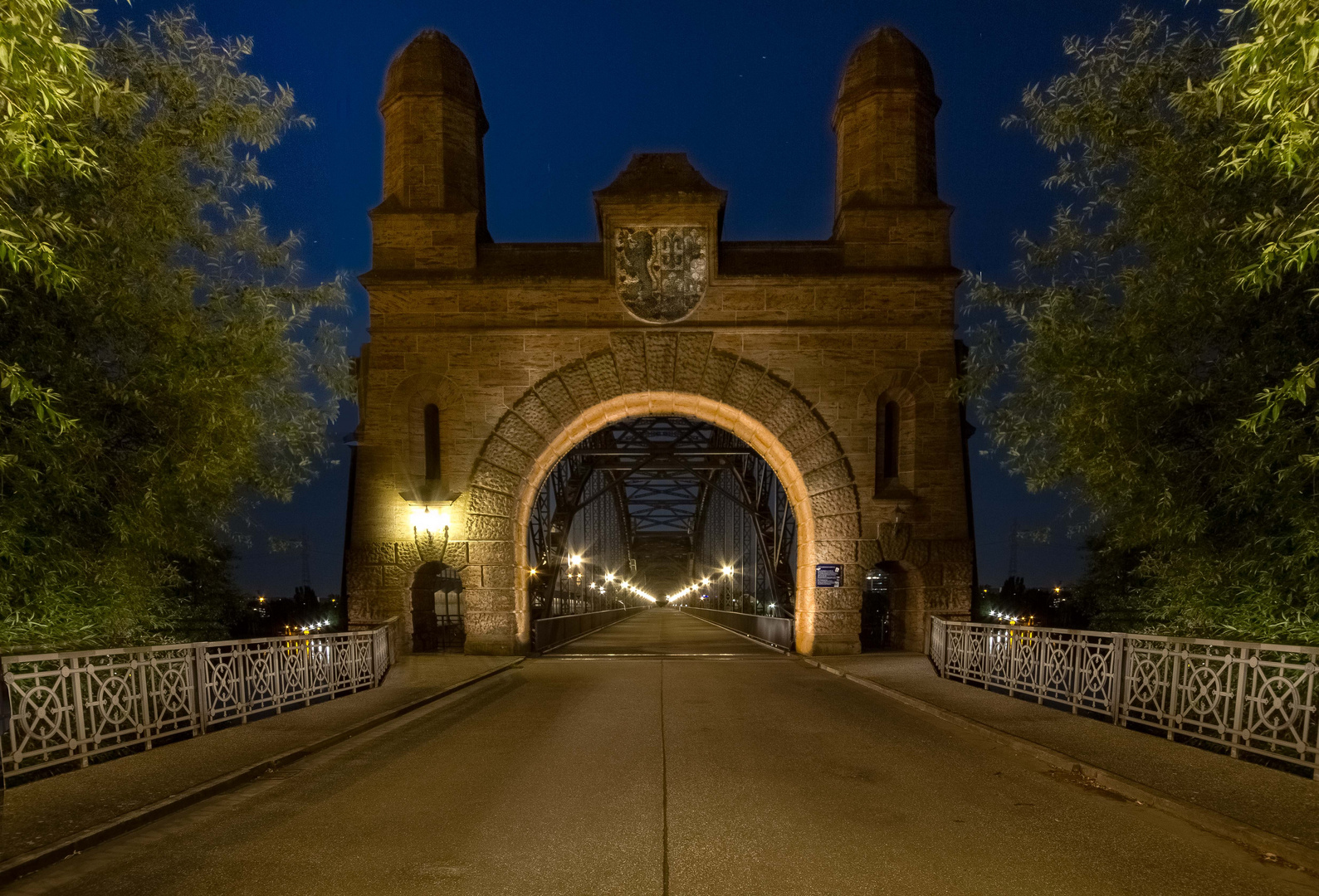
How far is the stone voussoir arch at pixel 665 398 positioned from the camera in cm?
1480

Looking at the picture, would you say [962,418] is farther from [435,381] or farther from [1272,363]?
[435,381]

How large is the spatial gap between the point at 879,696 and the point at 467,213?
453 inches

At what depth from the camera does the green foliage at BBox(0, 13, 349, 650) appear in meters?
7.55

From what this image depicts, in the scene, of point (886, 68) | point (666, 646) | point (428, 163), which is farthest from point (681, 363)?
point (666, 646)

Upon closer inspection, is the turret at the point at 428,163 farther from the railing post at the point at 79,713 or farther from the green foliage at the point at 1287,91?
the green foliage at the point at 1287,91

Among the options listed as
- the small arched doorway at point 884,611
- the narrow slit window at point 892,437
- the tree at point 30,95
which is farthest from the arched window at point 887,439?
the tree at point 30,95

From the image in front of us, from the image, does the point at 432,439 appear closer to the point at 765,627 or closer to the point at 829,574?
the point at 829,574

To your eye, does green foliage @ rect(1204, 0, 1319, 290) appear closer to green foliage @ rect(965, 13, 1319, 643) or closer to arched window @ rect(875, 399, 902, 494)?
green foliage @ rect(965, 13, 1319, 643)

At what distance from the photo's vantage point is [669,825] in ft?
16.5

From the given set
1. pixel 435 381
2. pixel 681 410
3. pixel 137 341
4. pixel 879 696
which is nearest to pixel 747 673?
pixel 879 696

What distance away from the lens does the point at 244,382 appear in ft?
31.5

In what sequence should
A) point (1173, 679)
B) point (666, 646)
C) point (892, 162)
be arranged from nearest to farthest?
point (1173, 679) → point (892, 162) → point (666, 646)

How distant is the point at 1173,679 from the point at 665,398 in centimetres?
974

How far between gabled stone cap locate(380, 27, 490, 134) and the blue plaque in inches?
453
